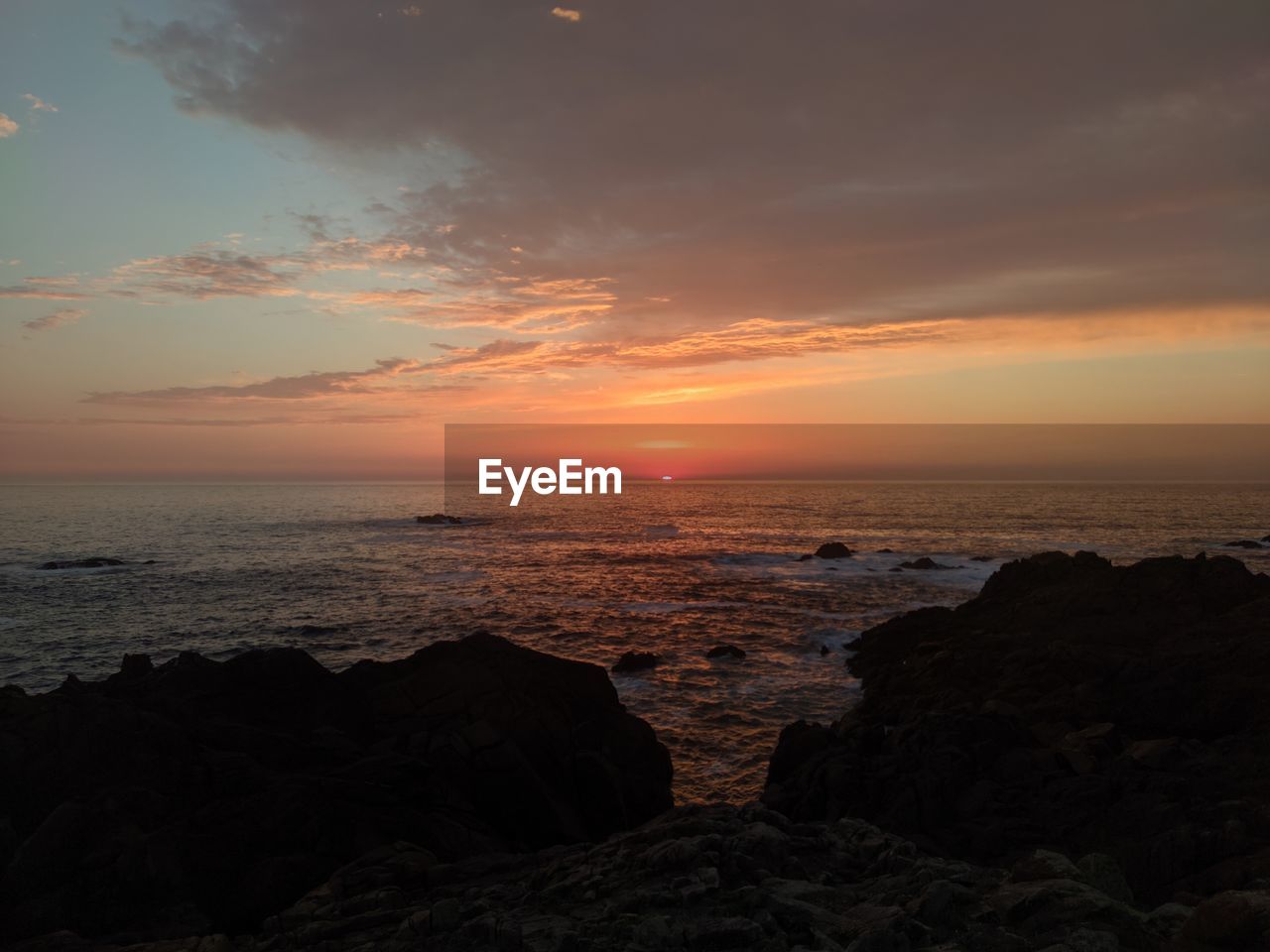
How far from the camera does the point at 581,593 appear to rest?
5434 centimetres

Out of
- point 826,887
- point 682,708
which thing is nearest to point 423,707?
point 682,708

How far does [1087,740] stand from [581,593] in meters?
40.4

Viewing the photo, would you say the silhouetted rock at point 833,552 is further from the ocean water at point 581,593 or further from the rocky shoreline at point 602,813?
the rocky shoreline at point 602,813

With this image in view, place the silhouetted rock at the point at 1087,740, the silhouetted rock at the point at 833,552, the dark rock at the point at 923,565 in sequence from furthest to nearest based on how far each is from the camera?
the silhouetted rock at the point at 833,552, the dark rock at the point at 923,565, the silhouetted rock at the point at 1087,740

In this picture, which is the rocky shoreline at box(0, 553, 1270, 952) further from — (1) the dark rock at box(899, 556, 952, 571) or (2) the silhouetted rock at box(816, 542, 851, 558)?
(2) the silhouetted rock at box(816, 542, 851, 558)

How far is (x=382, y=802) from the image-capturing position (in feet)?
46.7

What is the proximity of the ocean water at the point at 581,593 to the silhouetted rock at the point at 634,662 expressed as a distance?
2.28ft

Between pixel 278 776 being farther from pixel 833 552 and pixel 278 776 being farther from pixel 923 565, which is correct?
pixel 833 552

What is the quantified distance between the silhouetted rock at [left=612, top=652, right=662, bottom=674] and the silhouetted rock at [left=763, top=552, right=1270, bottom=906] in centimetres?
969

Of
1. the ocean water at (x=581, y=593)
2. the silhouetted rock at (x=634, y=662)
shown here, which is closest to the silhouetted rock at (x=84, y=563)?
the ocean water at (x=581, y=593)

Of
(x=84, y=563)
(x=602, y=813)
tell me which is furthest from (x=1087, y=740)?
(x=84, y=563)

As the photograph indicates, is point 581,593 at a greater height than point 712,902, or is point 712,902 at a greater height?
point 712,902

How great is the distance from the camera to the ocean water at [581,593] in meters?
30.0

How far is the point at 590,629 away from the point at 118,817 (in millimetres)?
29929
